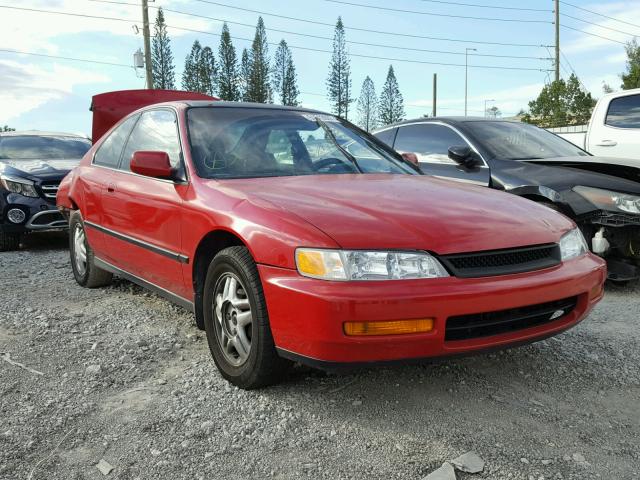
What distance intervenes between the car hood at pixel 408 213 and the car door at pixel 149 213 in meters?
0.49

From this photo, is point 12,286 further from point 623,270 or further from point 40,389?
point 623,270

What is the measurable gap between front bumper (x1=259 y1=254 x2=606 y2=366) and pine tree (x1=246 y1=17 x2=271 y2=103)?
67.4 meters

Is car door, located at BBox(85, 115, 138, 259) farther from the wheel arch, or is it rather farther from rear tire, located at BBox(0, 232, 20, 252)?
rear tire, located at BBox(0, 232, 20, 252)

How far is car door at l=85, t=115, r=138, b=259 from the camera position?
4266 millimetres

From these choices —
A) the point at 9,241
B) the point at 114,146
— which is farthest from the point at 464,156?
the point at 9,241

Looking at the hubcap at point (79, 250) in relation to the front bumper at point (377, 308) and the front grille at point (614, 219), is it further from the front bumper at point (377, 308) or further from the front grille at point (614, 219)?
the front grille at point (614, 219)

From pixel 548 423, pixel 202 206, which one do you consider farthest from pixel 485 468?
pixel 202 206

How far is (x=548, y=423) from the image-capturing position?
2.48 m

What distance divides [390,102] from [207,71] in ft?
75.1

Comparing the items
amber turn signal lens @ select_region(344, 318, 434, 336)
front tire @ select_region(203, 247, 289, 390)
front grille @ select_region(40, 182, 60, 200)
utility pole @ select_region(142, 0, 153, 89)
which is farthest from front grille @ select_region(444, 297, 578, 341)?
utility pole @ select_region(142, 0, 153, 89)

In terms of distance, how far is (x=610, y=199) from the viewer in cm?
446

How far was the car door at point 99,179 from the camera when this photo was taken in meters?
4.27

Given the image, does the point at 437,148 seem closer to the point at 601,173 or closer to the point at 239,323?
the point at 601,173

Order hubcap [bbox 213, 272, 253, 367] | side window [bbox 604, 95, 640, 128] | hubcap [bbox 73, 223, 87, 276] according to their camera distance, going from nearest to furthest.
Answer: hubcap [bbox 213, 272, 253, 367] < hubcap [bbox 73, 223, 87, 276] < side window [bbox 604, 95, 640, 128]
